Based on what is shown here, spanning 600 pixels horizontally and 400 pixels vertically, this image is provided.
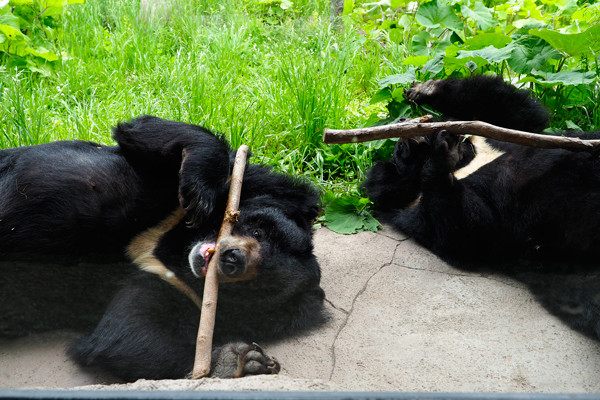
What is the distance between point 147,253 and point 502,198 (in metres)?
1.73

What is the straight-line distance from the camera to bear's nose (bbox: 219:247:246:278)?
239 centimetres

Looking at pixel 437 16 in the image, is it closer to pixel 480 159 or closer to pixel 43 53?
pixel 480 159

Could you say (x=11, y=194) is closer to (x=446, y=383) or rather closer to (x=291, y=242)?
(x=291, y=242)

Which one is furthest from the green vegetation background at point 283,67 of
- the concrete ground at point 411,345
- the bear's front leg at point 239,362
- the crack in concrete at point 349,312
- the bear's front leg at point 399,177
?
the bear's front leg at point 239,362

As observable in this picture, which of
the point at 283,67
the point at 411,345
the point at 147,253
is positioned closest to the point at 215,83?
the point at 283,67

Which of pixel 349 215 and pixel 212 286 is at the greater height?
pixel 212 286

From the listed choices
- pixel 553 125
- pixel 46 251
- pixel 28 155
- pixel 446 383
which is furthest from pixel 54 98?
pixel 446 383

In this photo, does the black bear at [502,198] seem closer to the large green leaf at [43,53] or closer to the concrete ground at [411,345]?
the concrete ground at [411,345]

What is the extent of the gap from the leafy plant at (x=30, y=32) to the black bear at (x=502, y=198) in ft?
10.3

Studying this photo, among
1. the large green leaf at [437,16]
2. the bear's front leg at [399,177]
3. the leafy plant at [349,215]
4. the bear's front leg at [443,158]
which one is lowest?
the leafy plant at [349,215]

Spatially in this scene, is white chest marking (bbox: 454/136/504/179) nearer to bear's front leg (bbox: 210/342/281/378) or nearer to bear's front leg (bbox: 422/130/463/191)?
bear's front leg (bbox: 422/130/463/191)

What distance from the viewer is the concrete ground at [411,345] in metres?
1.76

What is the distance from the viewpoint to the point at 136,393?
1.04m

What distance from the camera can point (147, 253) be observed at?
2.63m
